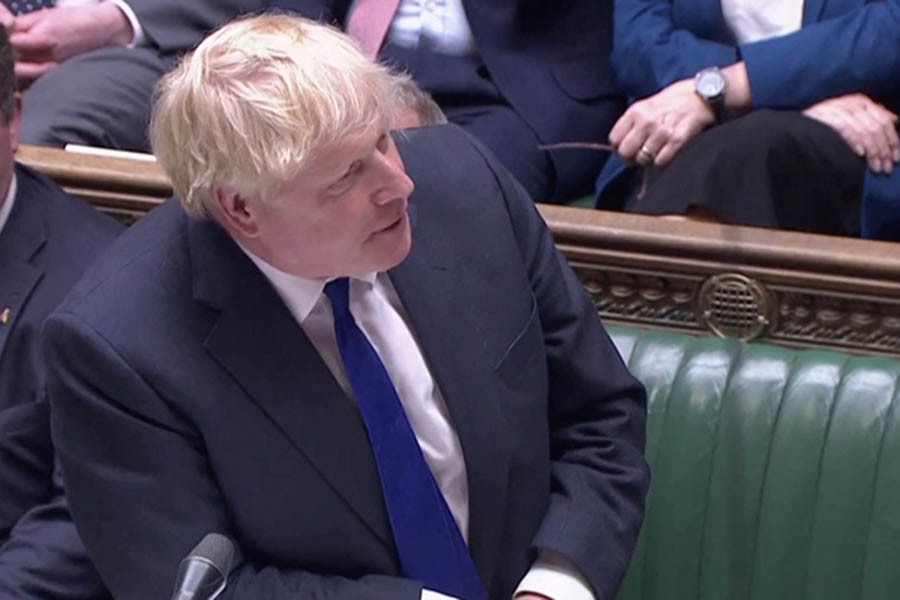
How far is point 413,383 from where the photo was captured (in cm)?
173

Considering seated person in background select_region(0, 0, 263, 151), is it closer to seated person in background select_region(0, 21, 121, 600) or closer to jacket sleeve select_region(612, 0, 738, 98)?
seated person in background select_region(0, 21, 121, 600)

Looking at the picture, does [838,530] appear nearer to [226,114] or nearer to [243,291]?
[243,291]

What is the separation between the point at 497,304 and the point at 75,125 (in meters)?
1.09

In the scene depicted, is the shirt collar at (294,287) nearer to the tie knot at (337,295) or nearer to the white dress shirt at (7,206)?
the tie knot at (337,295)

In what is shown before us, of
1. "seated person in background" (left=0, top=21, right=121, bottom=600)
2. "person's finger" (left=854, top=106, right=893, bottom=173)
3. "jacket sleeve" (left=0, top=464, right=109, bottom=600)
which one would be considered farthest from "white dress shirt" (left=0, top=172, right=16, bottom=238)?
"person's finger" (left=854, top=106, right=893, bottom=173)

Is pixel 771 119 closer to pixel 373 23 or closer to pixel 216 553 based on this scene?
pixel 373 23

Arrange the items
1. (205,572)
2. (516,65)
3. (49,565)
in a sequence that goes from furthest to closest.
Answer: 1. (516,65)
2. (49,565)
3. (205,572)

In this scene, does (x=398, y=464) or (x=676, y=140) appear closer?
(x=398, y=464)

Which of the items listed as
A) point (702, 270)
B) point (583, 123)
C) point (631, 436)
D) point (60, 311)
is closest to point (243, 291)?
point (60, 311)

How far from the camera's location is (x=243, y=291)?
1.66 metres

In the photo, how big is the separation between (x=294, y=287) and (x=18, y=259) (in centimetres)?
56

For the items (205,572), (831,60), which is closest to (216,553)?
(205,572)

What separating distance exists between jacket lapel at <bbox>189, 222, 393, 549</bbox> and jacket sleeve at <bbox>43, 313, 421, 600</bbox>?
0.08m

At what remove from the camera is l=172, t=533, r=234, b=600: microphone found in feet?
4.18
